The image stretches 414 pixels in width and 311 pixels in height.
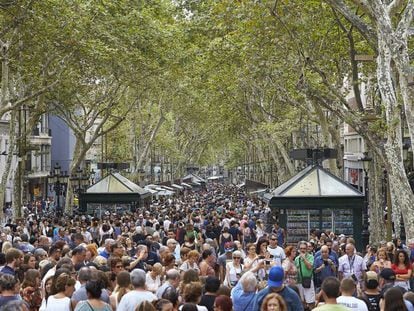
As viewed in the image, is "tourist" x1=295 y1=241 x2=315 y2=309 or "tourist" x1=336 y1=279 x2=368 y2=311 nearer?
"tourist" x1=336 y1=279 x2=368 y2=311

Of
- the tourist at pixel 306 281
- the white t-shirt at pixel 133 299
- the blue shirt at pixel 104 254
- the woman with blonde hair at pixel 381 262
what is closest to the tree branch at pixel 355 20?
the woman with blonde hair at pixel 381 262

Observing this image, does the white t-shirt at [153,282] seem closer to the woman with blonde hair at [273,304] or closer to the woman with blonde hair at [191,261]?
the woman with blonde hair at [191,261]

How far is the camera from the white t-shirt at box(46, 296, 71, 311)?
344 inches

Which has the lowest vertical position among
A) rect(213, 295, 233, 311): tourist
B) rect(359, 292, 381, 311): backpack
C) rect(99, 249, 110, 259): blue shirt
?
rect(359, 292, 381, 311): backpack

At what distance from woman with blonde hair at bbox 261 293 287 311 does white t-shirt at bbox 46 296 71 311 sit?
231 cm

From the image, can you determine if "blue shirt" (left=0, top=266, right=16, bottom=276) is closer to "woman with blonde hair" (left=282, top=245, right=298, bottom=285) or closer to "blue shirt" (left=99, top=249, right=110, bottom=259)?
"blue shirt" (left=99, top=249, right=110, bottom=259)

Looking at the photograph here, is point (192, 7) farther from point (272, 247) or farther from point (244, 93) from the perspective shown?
point (272, 247)

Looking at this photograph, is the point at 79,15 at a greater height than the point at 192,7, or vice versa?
the point at 192,7

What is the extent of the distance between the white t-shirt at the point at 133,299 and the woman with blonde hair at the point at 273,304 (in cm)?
163

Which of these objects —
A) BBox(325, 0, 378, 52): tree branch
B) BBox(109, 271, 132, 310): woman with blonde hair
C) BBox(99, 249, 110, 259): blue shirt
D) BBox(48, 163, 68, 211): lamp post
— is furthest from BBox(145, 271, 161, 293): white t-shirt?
BBox(48, 163, 68, 211): lamp post

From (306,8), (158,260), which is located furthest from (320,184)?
(158,260)

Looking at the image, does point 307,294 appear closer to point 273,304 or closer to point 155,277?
point 155,277

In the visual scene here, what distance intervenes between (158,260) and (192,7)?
1966 cm

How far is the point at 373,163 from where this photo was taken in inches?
942
